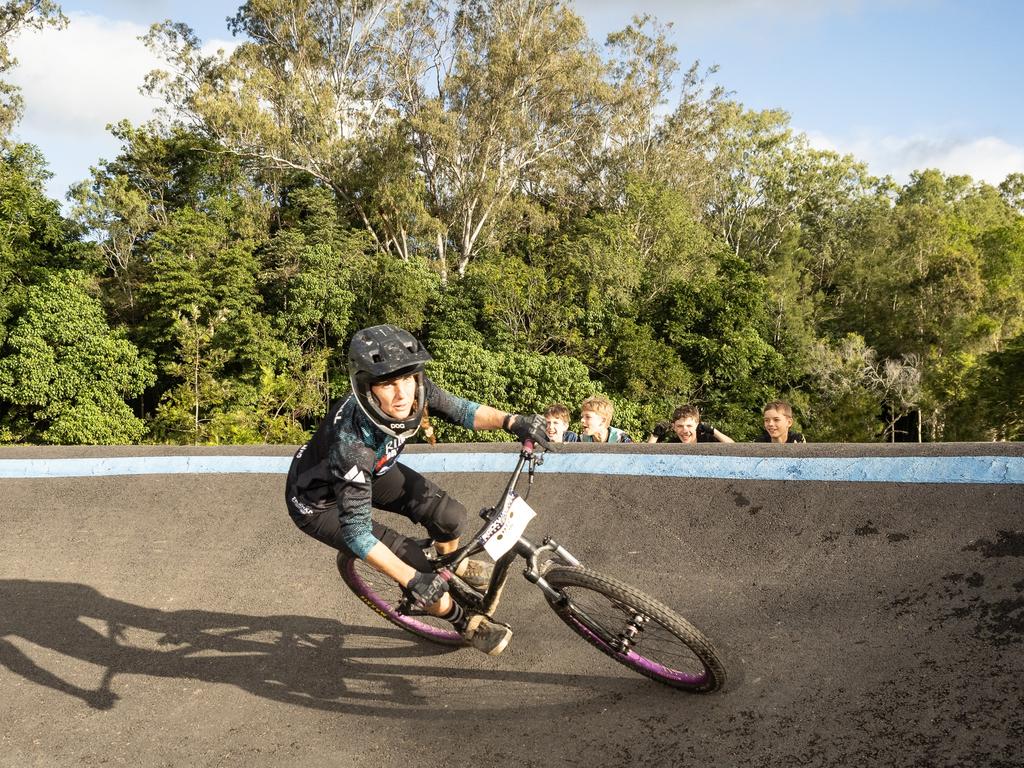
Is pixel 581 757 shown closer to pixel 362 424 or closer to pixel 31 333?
pixel 362 424

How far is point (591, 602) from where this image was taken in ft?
13.0

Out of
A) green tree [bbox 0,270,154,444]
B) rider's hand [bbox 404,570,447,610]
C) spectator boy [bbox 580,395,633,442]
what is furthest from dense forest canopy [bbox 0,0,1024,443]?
rider's hand [bbox 404,570,447,610]

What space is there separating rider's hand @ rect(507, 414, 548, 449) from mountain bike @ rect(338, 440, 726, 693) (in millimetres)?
46

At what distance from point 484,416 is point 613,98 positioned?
46.3 meters

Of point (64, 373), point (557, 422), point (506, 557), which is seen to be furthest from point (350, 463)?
point (64, 373)

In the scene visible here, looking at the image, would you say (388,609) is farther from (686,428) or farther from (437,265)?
(437,265)

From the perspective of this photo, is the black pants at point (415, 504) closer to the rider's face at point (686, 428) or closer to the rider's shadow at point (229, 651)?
the rider's shadow at point (229, 651)

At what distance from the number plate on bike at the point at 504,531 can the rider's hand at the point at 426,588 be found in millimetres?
305

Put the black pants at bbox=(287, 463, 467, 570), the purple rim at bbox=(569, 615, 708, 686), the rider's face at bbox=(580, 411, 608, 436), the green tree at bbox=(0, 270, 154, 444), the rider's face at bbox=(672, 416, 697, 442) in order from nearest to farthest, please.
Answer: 1. the purple rim at bbox=(569, 615, 708, 686)
2. the black pants at bbox=(287, 463, 467, 570)
3. the rider's face at bbox=(672, 416, 697, 442)
4. the rider's face at bbox=(580, 411, 608, 436)
5. the green tree at bbox=(0, 270, 154, 444)

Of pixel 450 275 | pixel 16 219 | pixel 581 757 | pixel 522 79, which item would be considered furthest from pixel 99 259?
pixel 581 757

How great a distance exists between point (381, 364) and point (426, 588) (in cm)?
104

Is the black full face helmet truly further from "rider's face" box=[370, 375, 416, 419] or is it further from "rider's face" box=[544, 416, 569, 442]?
"rider's face" box=[544, 416, 569, 442]

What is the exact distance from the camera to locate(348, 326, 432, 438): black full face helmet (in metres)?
3.67

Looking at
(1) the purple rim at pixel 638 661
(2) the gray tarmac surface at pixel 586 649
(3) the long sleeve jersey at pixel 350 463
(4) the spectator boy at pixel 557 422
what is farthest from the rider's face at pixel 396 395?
(4) the spectator boy at pixel 557 422
